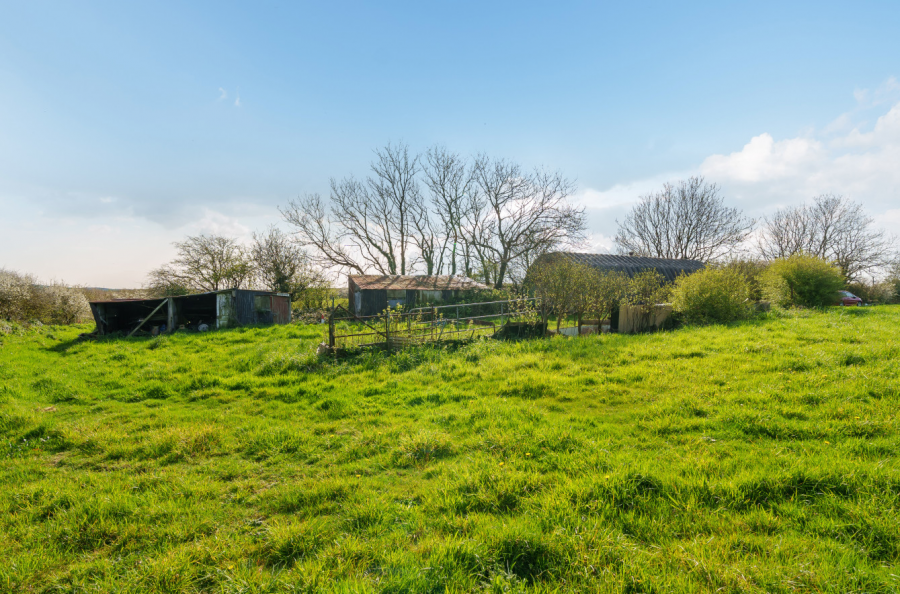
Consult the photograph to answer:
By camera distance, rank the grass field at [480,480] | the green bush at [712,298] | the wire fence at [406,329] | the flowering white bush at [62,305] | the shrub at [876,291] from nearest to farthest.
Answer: the grass field at [480,480]
the wire fence at [406,329]
the green bush at [712,298]
the flowering white bush at [62,305]
the shrub at [876,291]

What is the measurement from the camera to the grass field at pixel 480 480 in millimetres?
2725

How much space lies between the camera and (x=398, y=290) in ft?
91.5

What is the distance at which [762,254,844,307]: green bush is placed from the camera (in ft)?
53.1

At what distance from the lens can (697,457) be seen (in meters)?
4.11

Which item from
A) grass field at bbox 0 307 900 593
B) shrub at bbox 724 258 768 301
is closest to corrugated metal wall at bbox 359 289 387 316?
grass field at bbox 0 307 900 593

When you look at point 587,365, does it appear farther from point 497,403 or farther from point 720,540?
point 720,540

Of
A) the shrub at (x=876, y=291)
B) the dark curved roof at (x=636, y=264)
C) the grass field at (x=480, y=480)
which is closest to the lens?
the grass field at (x=480, y=480)

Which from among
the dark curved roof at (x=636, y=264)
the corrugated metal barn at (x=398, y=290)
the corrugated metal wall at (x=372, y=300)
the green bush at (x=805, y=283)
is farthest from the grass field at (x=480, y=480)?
the corrugated metal barn at (x=398, y=290)

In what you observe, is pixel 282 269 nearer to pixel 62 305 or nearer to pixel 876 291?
pixel 62 305

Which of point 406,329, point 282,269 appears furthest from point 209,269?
point 406,329

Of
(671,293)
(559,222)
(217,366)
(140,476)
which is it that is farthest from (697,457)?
(559,222)

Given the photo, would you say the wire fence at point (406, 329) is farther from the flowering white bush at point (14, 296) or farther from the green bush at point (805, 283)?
the flowering white bush at point (14, 296)

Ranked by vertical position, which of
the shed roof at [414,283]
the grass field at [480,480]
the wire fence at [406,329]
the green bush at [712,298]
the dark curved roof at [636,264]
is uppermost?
the dark curved roof at [636,264]

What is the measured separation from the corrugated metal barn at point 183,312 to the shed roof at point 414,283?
776 cm
